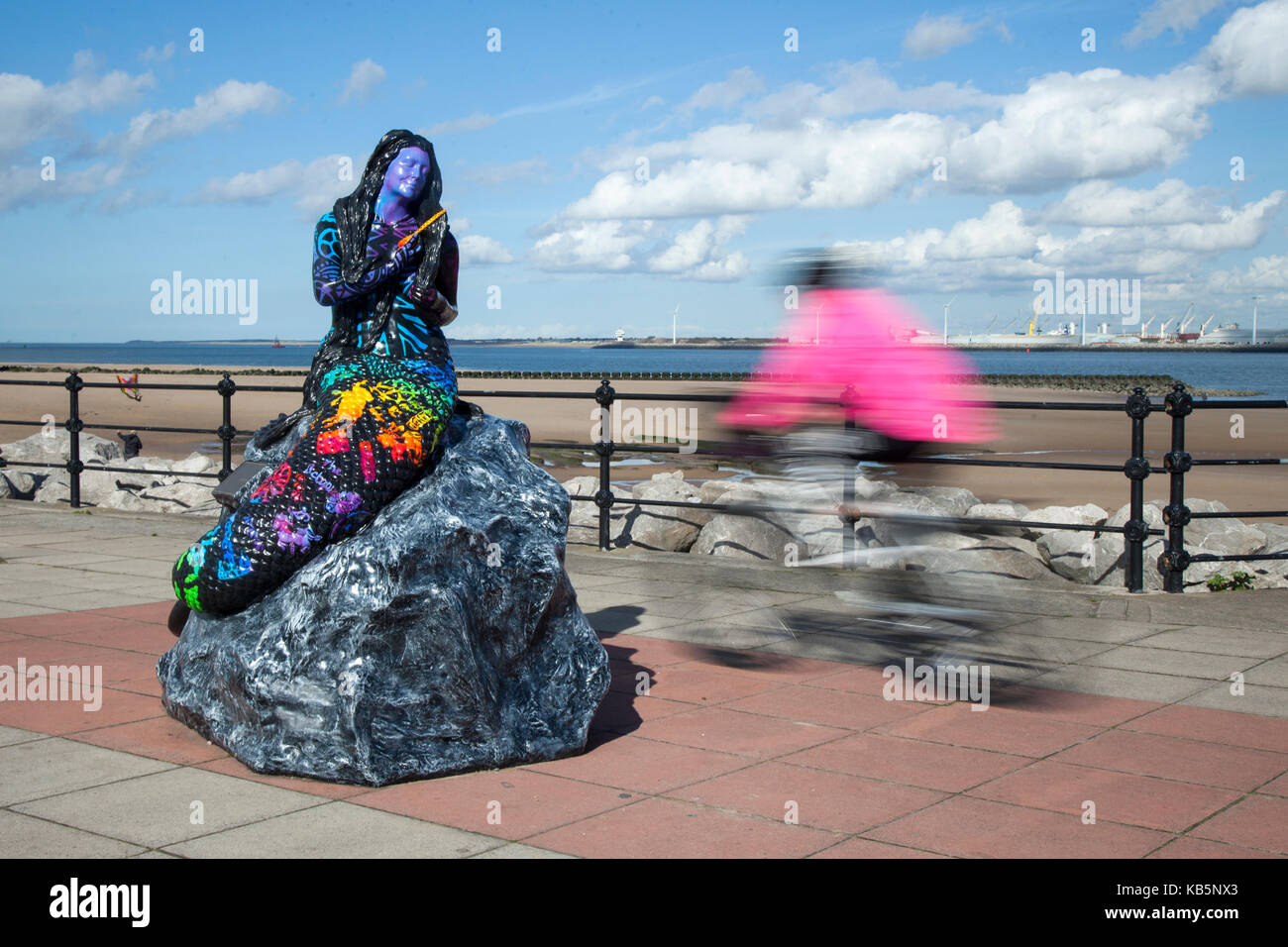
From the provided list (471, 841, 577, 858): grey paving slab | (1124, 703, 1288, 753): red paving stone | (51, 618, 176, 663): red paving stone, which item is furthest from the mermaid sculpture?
(1124, 703, 1288, 753): red paving stone

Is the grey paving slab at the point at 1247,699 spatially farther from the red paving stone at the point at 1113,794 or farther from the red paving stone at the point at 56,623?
the red paving stone at the point at 56,623

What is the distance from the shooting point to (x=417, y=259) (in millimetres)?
4484

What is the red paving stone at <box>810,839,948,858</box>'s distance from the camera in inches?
131

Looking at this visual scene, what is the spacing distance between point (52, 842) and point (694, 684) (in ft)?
8.88

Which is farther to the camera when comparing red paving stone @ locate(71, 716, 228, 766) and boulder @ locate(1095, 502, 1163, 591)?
boulder @ locate(1095, 502, 1163, 591)

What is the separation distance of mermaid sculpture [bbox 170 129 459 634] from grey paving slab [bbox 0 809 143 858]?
890 mm

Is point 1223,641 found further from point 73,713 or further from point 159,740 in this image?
point 73,713

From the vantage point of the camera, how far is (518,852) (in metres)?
3.34

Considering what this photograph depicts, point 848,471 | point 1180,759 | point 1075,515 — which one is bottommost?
point 1180,759


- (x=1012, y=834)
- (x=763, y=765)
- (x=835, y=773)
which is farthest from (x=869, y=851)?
(x=763, y=765)

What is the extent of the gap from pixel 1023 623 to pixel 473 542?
372 cm

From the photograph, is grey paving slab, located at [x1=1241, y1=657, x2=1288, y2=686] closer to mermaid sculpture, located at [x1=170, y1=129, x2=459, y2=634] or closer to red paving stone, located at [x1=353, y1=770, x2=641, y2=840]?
red paving stone, located at [x1=353, y1=770, x2=641, y2=840]
